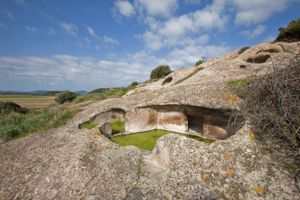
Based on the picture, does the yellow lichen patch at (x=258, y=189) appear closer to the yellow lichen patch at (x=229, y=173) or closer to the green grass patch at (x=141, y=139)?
the yellow lichen patch at (x=229, y=173)

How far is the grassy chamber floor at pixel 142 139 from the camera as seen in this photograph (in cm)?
1174

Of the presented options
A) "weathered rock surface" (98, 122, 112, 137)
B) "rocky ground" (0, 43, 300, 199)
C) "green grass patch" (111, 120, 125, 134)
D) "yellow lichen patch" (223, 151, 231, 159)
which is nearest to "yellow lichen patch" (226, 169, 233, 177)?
"rocky ground" (0, 43, 300, 199)

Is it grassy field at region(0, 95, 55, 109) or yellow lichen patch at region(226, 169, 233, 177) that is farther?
grassy field at region(0, 95, 55, 109)

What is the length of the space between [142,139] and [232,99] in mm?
6126

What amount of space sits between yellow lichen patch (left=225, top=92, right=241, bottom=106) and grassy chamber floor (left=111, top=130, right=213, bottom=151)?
2.87 metres

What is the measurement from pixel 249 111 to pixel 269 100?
1.12 m

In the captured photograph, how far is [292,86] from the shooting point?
705cm

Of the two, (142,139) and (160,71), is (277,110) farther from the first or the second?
(160,71)

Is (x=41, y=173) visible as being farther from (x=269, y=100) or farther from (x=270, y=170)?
(x=269, y=100)

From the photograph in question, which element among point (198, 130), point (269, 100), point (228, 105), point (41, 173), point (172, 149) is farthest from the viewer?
point (198, 130)

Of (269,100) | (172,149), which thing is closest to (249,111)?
(269,100)

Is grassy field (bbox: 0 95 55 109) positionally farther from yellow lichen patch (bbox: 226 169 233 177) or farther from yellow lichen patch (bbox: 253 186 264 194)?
yellow lichen patch (bbox: 253 186 264 194)

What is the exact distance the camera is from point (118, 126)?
595 inches

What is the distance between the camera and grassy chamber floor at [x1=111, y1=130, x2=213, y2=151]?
11738mm
